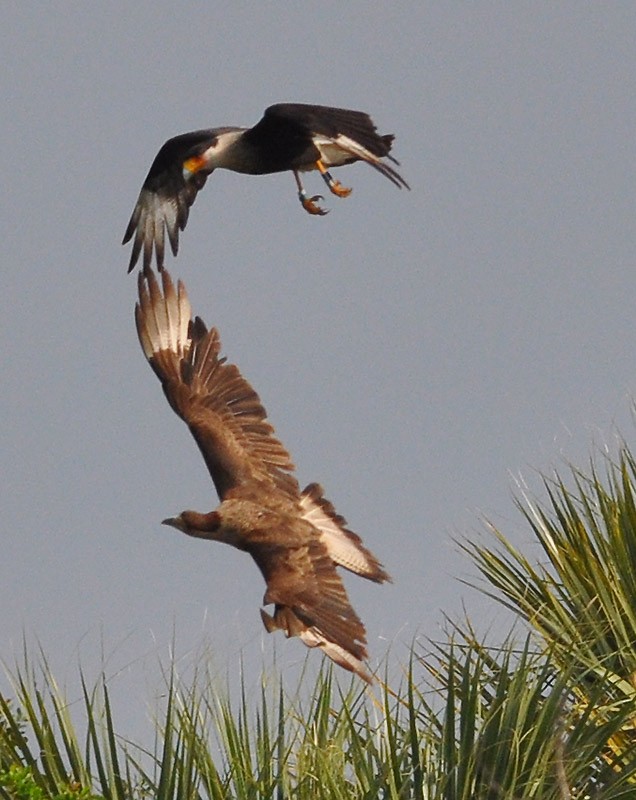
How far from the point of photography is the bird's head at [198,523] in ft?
29.5

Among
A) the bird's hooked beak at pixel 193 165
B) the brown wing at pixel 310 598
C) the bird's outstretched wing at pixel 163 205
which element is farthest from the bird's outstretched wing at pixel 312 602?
the bird's hooked beak at pixel 193 165

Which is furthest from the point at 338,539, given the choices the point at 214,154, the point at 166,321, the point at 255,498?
the point at 214,154

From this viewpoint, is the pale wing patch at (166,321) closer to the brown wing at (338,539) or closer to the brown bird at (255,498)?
the brown bird at (255,498)

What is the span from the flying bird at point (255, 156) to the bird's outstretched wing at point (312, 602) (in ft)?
5.57

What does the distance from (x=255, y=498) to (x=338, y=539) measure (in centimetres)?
48

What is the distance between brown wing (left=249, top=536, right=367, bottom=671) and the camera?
8094 mm

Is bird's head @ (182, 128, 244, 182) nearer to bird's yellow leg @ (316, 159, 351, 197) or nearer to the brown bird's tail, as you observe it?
bird's yellow leg @ (316, 159, 351, 197)

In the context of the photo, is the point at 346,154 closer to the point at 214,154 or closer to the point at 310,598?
the point at 214,154

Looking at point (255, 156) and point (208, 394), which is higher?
point (255, 156)

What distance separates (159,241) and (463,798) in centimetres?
555

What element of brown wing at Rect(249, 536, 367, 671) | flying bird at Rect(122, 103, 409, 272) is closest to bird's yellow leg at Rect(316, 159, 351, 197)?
flying bird at Rect(122, 103, 409, 272)

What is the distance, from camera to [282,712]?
18.1ft

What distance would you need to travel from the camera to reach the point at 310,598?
841 cm

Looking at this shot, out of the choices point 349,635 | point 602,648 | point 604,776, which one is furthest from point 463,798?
point 349,635
